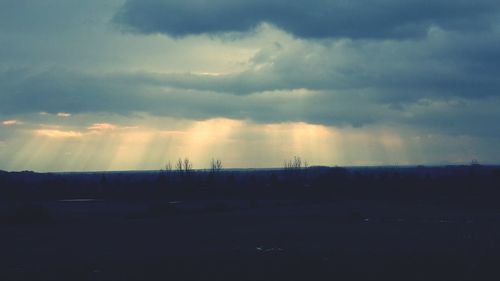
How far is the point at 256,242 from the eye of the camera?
4994 cm

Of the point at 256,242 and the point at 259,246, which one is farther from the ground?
the point at 256,242

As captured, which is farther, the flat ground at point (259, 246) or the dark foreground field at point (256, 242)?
the dark foreground field at point (256, 242)

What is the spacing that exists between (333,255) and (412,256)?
16.1ft

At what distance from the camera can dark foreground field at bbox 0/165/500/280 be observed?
118 ft

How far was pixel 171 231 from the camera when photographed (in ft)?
198

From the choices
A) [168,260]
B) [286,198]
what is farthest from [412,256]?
[286,198]

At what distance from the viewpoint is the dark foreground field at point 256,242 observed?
35969 mm

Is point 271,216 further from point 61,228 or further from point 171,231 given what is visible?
point 61,228

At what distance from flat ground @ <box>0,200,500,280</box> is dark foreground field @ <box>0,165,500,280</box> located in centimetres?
7

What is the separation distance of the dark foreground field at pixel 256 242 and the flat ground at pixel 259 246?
0.07m

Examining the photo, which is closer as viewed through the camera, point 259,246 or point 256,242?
point 259,246

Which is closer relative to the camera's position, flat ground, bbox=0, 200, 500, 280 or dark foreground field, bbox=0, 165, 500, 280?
flat ground, bbox=0, 200, 500, 280

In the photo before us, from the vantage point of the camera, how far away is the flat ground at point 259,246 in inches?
1406

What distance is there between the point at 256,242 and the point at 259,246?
2.70 meters
